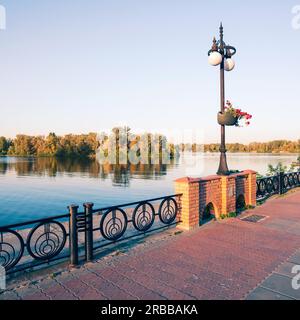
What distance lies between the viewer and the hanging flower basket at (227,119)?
877 cm

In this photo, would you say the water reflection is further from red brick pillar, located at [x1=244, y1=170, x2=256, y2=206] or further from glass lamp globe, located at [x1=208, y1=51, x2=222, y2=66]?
glass lamp globe, located at [x1=208, y1=51, x2=222, y2=66]

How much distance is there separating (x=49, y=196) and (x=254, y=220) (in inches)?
683

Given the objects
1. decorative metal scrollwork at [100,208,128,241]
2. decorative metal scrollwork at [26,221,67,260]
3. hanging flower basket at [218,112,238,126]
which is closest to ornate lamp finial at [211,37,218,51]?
hanging flower basket at [218,112,238,126]

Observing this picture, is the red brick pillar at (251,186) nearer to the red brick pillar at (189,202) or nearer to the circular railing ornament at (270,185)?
the circular railing ornament at (270,185)

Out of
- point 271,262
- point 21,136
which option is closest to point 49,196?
point 271,262

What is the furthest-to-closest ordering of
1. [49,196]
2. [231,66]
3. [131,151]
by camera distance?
[131,151] → [49,196] → [231,66]

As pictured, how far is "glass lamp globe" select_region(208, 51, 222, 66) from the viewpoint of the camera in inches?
331

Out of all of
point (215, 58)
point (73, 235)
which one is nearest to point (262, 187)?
point (215, 58)

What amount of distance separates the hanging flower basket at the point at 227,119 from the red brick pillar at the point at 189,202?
8.73 ft

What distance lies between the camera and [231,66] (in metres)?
9.16

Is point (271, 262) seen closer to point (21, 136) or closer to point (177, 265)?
point (177, 265)

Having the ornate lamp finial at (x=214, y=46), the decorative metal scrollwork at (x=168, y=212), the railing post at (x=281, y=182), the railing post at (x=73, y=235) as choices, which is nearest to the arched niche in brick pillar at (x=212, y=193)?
the decorative metal scrollwork at (x=168, y=212)

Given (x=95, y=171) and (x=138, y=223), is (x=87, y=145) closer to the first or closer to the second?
Answer: (x=95, y=171)
